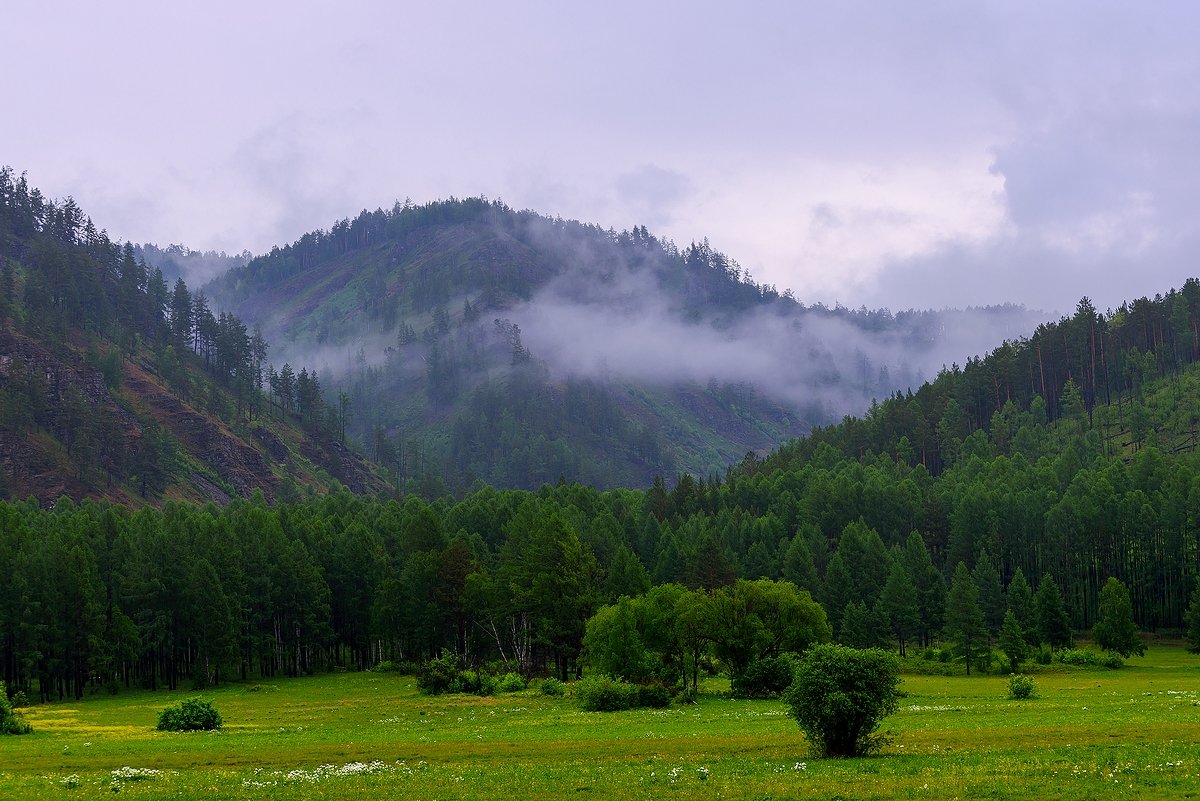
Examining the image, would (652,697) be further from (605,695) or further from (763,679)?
(763,679)

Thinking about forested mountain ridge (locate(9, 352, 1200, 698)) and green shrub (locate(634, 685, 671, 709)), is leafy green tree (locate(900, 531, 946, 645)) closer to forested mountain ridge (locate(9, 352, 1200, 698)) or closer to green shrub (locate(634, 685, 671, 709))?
forested mountain ridge (locate(9, 352, 1200, 698))

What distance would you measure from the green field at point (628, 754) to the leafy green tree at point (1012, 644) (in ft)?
104

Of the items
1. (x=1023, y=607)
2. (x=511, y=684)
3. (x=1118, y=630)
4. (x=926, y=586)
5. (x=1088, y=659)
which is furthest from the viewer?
(x=926, y=586)

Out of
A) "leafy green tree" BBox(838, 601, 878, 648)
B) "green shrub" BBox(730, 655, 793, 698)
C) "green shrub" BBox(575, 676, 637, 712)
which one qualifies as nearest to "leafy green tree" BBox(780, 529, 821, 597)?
"leafy green tree" BBox(838, 601, 878, 648)

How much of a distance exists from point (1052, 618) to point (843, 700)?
3585 inches

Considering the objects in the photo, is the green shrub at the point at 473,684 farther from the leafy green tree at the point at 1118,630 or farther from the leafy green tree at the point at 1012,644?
the leafy green tree at the point at 1118,630

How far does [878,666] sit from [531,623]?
7261 centimetres

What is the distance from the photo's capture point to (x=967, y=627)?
10662 centimetres

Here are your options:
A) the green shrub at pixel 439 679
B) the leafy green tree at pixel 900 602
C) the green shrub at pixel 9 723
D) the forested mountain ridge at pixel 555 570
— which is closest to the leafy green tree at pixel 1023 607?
the forested mountain ridge at pixel 555 570

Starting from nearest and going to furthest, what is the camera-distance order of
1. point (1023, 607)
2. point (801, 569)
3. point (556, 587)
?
1. point (556, 587)
2. point (1023, 607)
3. point (801, 569)

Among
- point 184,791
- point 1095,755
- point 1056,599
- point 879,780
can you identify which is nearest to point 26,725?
point 184,791

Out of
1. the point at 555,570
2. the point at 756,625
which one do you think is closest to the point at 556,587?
the point at 555,570

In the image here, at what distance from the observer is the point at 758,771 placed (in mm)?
32750

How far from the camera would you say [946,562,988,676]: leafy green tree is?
10644 centimetres
